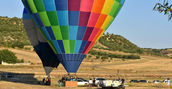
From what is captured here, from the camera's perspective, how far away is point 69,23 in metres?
35.2

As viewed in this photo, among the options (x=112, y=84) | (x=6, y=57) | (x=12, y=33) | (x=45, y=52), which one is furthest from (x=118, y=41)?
(x=112, y=84)

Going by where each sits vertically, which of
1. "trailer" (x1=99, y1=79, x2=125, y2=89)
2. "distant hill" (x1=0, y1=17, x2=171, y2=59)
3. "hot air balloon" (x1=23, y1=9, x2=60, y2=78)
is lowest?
"trailer" (x1=99, y1=79, x2=125, y2=89)

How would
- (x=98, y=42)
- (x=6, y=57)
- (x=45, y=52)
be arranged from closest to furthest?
(x=45, y=52), (x=6, y=57), (x=98, y=42)

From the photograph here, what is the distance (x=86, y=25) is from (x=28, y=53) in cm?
6608

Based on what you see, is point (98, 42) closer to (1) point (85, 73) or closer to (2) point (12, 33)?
(2) point (12, 33)

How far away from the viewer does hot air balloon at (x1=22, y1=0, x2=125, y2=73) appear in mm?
34938

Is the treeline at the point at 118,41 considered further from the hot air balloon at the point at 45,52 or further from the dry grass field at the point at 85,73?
the hot air balloon at the point at 45,52

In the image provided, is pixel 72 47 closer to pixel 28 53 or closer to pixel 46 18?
pixel 46 18

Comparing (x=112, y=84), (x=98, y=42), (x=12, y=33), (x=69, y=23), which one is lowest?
(x=112, y=84)

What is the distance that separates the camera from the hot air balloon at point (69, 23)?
34.9 meters

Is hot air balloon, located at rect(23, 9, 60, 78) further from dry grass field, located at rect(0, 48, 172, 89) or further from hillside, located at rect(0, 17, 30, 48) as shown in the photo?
hillside, located at rect(0, 17, 30, 48)

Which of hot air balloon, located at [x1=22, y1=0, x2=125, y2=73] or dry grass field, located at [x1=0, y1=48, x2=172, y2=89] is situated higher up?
hot air balloon, located at [x1=22, y1=0, x2=125, y2=73]

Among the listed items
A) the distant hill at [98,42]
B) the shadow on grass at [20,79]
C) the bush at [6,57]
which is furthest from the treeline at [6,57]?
the shadow on grass at [20,79]

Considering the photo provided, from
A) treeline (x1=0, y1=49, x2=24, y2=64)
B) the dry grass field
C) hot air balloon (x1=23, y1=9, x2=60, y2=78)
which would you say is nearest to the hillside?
the dry grass field
